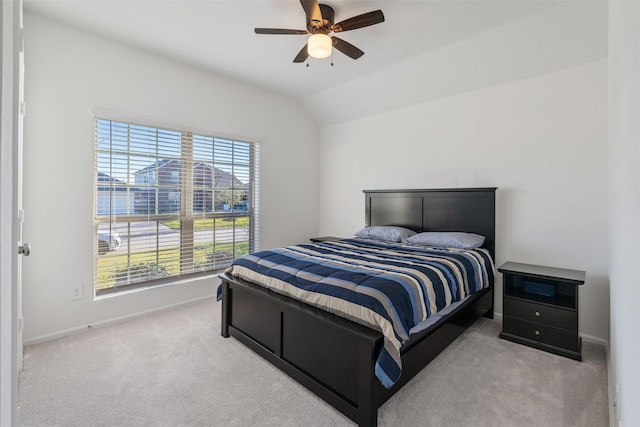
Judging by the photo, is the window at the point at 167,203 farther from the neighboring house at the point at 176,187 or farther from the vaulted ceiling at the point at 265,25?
the vaulted ceiling at the point at 265,25

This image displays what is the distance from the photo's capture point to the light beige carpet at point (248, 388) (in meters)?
1.71

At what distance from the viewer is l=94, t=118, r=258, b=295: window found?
301 centimetres

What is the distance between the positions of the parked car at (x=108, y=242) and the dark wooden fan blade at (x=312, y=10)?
275 cm

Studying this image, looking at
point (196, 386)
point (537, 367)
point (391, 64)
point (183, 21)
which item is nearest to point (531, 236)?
point (537, 367)

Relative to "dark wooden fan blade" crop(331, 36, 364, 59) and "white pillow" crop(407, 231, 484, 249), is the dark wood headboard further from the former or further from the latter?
"dark wooden fan blade" crop(331, 36, 364, 59)

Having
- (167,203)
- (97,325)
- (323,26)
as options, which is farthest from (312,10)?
(97,325)

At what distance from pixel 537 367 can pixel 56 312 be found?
404 cm

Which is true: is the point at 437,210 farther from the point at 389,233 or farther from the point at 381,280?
the point at 381,280

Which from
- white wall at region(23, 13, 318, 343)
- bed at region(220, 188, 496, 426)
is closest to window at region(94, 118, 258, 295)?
white wall at region(23, 13, 318, 343)

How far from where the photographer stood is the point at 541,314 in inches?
99.2

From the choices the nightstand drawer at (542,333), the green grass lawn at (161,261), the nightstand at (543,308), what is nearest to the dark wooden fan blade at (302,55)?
the green grass lawn at (161,261)

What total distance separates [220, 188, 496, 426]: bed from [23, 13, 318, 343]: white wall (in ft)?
4.56

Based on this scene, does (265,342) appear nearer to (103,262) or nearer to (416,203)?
(103,262)

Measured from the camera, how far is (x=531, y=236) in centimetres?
302
